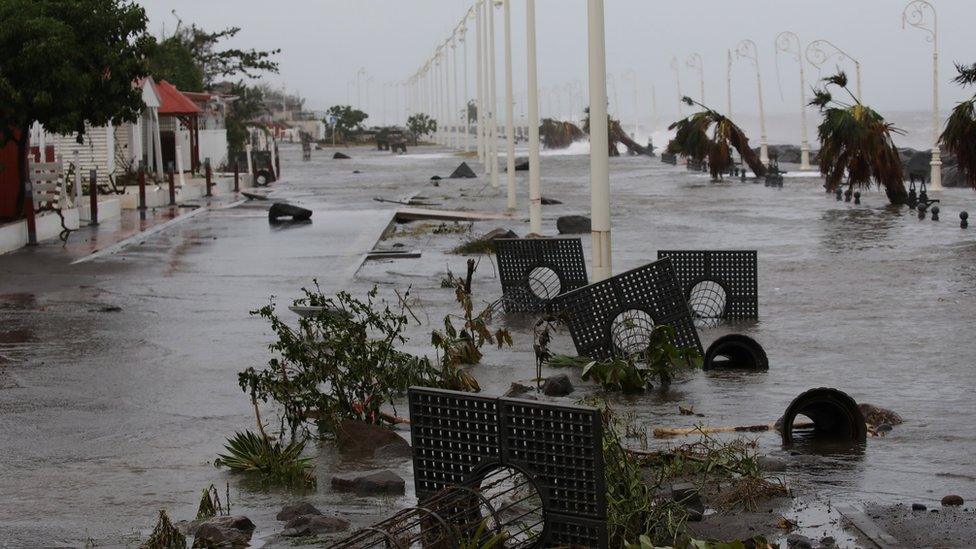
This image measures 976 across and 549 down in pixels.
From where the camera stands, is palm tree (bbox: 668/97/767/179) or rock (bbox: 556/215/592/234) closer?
rock (bbox: 556/215/592/234)

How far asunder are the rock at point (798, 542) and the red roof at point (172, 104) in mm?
43697

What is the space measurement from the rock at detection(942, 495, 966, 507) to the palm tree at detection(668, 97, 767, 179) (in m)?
45.5

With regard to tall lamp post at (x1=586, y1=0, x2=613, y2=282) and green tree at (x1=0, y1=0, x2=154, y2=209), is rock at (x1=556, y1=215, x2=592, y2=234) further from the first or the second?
tall lamp post at (x1=586, y1=0, x2=613, y2=282)

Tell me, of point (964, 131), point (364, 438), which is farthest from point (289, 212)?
point (364, 438)

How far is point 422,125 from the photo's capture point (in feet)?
531

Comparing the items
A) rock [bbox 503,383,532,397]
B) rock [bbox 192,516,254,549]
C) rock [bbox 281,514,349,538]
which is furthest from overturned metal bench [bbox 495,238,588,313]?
rock [bbox 192,516,254,549]

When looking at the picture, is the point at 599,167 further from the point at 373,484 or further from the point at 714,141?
the point at 714,141

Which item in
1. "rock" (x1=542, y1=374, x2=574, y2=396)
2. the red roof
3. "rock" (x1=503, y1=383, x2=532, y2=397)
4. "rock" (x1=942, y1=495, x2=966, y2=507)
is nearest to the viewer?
"rock" (x1=942, y1=495, x2=966, y2=507)

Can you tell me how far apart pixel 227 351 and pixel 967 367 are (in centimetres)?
684

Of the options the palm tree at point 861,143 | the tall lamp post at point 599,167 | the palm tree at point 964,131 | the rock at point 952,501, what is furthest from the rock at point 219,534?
the palm tree at point 861,143

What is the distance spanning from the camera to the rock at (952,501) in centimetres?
728

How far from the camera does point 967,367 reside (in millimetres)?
12016

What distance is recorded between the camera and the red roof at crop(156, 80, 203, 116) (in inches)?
1927

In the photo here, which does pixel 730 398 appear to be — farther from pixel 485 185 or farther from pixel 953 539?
pixel 485 185
